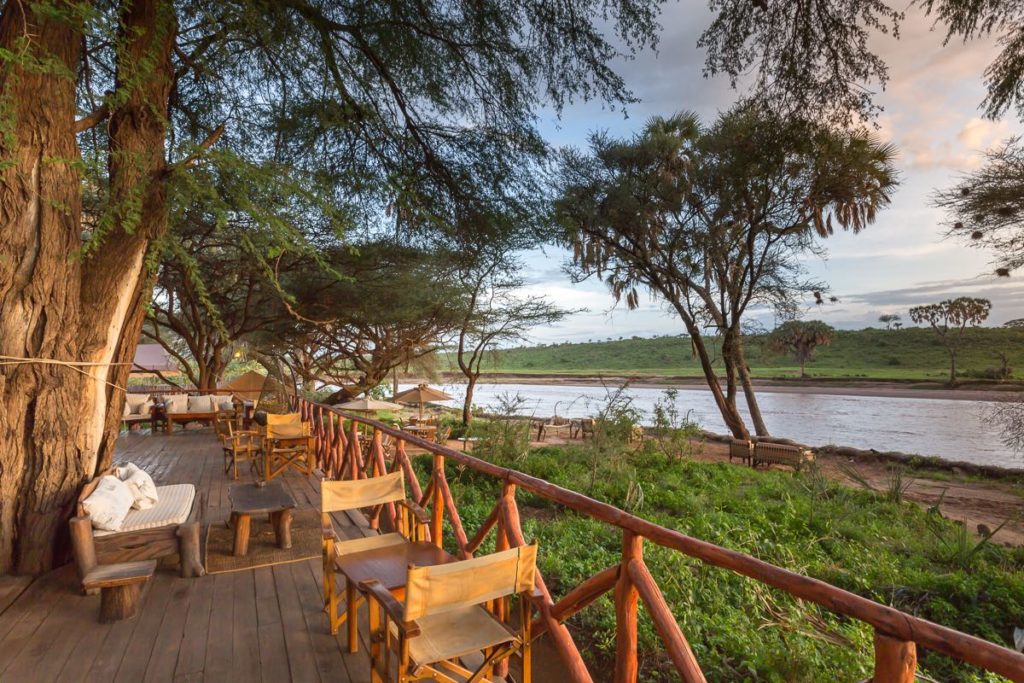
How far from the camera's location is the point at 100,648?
278 cm

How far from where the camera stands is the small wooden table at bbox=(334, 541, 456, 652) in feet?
8.32

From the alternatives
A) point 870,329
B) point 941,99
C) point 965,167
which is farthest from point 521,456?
point 870,329

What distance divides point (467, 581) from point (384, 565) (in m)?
1.01

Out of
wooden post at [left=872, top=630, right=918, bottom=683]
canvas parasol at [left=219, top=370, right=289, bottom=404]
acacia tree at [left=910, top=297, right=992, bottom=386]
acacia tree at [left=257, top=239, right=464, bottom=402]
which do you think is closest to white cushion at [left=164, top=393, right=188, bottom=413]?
canvas parasol at [left=219, top=370, right=289, bottom=404]

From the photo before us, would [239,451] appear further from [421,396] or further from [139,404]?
[421,396]

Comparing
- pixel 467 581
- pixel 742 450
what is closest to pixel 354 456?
pixel 467 581

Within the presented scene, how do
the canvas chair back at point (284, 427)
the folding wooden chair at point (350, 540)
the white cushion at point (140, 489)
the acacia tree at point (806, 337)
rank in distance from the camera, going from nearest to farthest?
the folding wooden chair at point (350, 540) < the white cushion at point (140, 489) < the canvas chair back at point (284, 427) < the acacia tree at point (806, 337)

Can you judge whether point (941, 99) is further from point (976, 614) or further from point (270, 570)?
point (270, 570)

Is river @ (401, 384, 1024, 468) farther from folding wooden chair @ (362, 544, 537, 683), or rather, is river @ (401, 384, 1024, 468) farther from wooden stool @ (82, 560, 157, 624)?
folding wooden chair @ (362, 544, 537, 683)

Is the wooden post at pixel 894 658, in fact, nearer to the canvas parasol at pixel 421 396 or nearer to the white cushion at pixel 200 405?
the white cushion at pixel 200 405

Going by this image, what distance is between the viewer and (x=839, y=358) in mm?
49688

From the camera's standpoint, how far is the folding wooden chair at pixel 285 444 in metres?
6.86

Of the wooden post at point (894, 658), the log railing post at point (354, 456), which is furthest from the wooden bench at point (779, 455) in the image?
the wooden post at point (894, 658)

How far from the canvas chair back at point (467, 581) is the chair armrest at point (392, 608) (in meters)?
0.09
